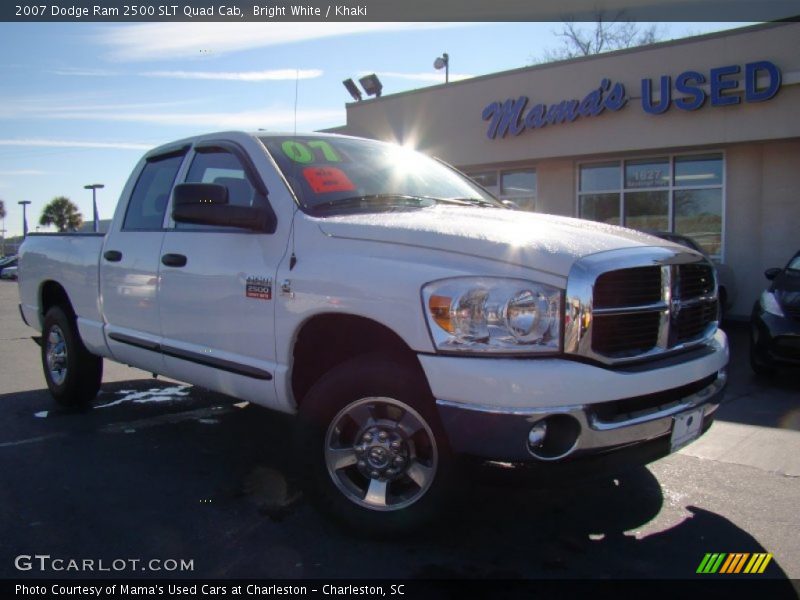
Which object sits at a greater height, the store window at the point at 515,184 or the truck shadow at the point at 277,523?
the store window at the point at 515,184

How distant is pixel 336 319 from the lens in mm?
3297

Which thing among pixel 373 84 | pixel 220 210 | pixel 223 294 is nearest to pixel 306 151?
pixel 220 210

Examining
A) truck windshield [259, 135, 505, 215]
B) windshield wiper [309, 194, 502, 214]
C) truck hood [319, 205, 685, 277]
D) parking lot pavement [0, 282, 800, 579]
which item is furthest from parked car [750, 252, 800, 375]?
windshield wiper [309, 194, 502, 214]

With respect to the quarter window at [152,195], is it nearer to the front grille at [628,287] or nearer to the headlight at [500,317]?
the headlight at [500,317]

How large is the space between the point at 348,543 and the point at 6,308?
15.8 metres

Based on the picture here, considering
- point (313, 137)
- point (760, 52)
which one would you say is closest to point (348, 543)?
point (313, 137)

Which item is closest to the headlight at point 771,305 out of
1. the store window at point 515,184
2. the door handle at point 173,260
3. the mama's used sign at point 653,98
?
the door handle at point 173,260

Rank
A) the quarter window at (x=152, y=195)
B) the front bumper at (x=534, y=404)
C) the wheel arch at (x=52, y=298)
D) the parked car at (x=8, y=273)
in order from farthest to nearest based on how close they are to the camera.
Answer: the parked car at (x=8, y=273), the wheel arch at (x=52, y=298), the quarter window at (x=152, y=195), the front bumper at (x=534, y=404)

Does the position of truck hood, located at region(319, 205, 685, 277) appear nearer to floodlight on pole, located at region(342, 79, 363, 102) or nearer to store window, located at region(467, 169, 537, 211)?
store window, located at region(467, 169, 537, 211)

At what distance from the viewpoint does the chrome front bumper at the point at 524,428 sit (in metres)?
2.64

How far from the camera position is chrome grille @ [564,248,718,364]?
273cm

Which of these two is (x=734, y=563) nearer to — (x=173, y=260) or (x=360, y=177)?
(x=360, y=177)

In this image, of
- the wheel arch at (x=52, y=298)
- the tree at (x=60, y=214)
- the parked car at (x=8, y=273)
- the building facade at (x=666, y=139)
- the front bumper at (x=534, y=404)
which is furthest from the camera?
the tree at (x=60, y=214)

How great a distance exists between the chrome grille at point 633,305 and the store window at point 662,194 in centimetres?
1085
